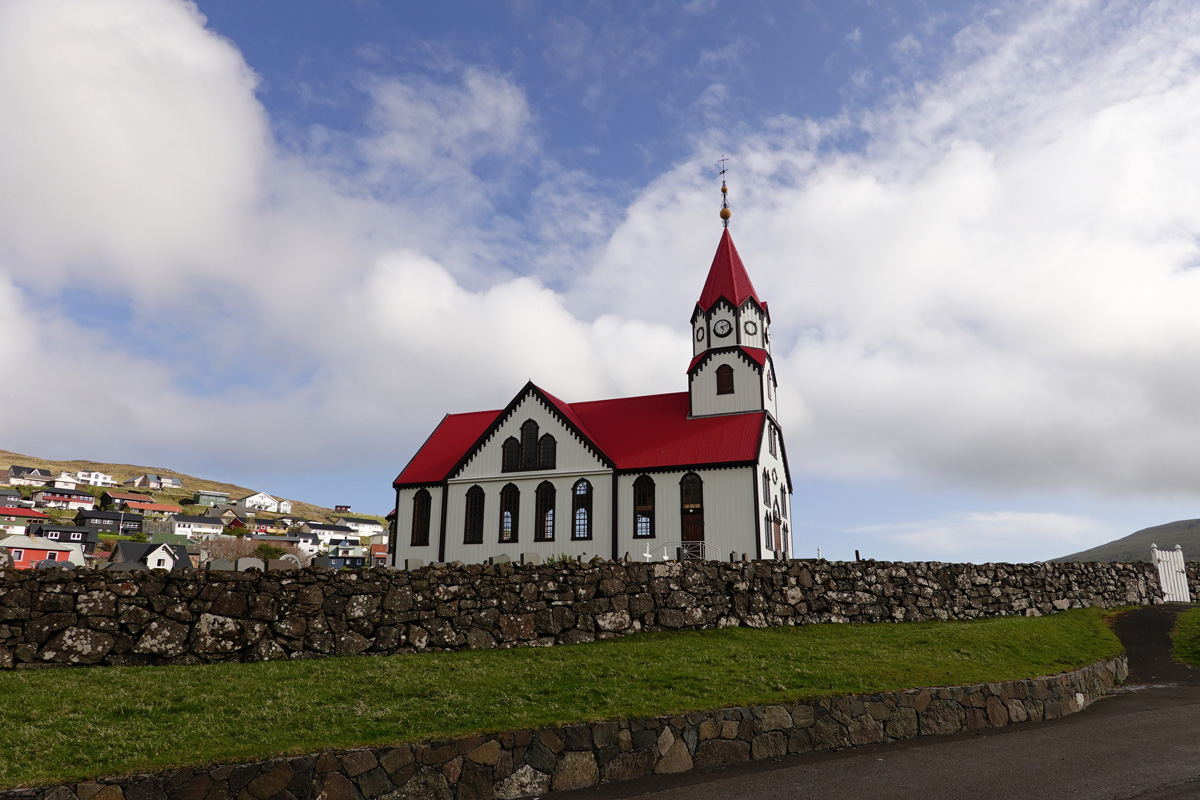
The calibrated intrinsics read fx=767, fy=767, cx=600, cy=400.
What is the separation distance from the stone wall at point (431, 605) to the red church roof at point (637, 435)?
12962mm

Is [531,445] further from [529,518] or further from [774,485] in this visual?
[774,485]

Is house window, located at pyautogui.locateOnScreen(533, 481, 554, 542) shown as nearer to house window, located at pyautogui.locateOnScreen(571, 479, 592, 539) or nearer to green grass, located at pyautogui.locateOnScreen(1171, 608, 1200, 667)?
house window, located at pyautogui.locateOnScreen(571, 479, 592, 539)

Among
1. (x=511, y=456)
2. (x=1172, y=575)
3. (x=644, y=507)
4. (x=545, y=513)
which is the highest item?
(x=511, y=456)

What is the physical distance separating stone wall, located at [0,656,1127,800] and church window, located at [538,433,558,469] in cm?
2636

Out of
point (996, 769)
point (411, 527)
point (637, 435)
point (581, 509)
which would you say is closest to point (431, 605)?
point (996, 769)

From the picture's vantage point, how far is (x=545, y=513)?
125 feet

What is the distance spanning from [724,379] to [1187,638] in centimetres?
2258

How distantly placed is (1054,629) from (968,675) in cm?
885

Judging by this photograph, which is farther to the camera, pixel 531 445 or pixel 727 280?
pixel 727 280

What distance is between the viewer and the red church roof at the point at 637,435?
121 ft

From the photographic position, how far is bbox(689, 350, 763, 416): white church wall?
39.6 meters

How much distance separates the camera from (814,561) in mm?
22578

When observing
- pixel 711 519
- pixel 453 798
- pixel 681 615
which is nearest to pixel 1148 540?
pixel 711 519

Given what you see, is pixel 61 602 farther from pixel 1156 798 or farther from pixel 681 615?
pixel 1156 798
